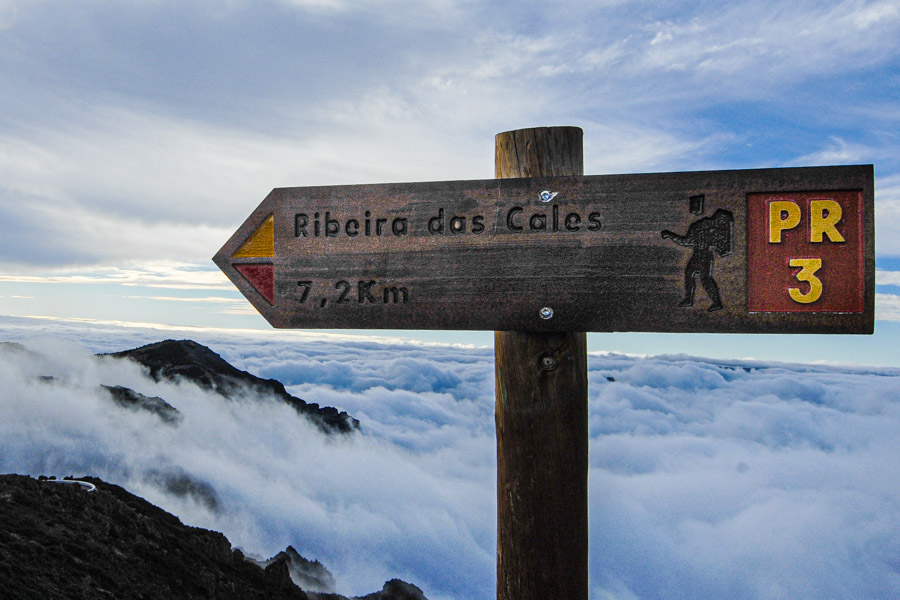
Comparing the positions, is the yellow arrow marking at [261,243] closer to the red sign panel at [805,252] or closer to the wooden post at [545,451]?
the wooden post at [545,451]

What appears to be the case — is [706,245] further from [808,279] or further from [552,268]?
[552,268]

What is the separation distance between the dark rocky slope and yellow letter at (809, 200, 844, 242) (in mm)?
5252

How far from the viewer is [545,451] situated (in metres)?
2.46

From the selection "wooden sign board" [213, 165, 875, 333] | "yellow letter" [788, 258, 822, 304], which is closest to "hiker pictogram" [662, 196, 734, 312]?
"wooden sign board" [213, 165, 875, 333]

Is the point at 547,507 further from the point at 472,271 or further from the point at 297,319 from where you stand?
the point at 297,319

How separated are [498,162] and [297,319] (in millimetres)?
1153

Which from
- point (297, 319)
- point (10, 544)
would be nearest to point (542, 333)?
point (297, 319)

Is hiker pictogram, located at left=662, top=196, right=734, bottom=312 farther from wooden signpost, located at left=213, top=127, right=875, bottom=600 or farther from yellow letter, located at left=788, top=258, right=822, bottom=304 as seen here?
yellow letter, located at left=788, top=258, right=822, bottom=304

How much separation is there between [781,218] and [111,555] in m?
5.67

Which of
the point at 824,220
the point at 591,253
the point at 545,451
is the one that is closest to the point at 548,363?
the point at 545,451

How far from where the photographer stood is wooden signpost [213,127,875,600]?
2211 millimetres

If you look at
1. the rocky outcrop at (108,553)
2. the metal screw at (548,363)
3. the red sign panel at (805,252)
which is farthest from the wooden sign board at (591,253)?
the rocky outcrop at (108,553)

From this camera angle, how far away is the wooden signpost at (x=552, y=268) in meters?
2.21

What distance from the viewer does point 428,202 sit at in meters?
2.43
